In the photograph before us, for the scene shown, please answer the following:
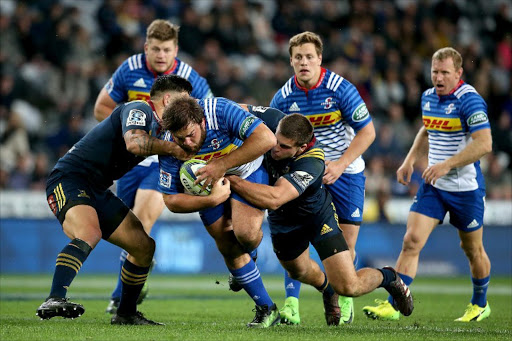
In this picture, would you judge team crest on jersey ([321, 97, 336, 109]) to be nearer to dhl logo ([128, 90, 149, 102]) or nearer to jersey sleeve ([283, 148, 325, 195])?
jersey sleeve ([283, 148, 325, 195])

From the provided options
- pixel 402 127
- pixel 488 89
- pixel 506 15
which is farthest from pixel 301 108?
pixel 506 15

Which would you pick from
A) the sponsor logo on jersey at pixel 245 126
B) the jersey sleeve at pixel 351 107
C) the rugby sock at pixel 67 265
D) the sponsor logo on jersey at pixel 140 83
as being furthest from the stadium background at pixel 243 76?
the sponsor logo on jersey at pixel 245 126

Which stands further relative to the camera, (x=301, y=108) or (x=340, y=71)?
(x=340, y=71)

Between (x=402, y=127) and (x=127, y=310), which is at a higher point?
(x=402, y=127)

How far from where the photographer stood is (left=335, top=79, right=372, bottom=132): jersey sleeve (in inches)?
318

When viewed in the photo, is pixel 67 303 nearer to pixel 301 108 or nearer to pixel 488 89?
pixel 301 108

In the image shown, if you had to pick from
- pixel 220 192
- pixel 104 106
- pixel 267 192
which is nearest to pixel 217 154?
pixel 220 192

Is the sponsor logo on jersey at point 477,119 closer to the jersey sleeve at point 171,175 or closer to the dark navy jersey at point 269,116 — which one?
the dark navy jersey at point 269,116

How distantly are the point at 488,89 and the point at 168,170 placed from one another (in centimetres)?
1461

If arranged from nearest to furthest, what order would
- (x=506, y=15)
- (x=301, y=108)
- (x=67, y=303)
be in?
(x=67, y=303) < (x=301, y=108) < (x=506, y=15)

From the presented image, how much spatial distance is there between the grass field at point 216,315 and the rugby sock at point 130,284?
25 cm

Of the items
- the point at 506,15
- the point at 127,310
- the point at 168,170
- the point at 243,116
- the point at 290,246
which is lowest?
the point at 127,310

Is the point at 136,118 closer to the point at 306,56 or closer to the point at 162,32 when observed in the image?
the point at 306,56

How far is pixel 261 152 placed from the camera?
6512 mm
